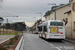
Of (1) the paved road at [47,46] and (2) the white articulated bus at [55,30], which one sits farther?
(2) the white articulated bus at [55,30]

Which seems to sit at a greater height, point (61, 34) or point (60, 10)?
point (60, 10)

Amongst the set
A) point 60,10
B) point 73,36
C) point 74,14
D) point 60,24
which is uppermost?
point 60,10

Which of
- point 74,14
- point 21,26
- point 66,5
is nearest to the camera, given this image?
point 74,14

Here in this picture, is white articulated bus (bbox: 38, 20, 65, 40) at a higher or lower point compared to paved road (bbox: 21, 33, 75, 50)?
higher

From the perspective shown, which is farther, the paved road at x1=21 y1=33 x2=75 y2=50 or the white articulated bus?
the white articulated bus

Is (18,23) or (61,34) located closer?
(61,34)

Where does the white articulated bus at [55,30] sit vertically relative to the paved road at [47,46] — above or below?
above

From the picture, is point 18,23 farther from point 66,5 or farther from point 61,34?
point 61,34

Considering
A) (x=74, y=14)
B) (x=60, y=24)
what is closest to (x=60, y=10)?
(x=74, y=14)

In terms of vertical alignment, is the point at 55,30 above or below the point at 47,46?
above

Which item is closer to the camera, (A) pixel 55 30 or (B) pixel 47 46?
(B) pixel 47 46

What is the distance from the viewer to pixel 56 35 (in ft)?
70.1

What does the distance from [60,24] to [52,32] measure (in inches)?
68.4

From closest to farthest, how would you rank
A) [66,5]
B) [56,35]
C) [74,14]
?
[56,35] → [74,14] → [66,5]
